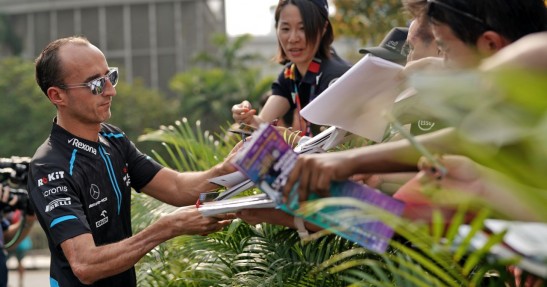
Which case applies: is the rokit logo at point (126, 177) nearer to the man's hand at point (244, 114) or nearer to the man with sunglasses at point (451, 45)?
the man's hand at point (244, 114)

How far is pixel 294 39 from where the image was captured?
5.01m

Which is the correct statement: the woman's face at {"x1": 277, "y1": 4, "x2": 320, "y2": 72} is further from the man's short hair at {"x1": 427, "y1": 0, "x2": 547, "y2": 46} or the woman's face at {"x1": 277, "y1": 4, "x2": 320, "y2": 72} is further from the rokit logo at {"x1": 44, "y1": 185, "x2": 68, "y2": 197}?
the man's short hair at {"x1": 427, "y1": 0, "x2": 547, "y2": 46}

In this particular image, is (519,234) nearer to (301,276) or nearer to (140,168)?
(301,276)

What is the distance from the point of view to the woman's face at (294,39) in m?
5.02

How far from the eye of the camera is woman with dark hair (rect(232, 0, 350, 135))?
→ 494 cm

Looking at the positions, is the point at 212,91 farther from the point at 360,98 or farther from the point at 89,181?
the point at 360,98

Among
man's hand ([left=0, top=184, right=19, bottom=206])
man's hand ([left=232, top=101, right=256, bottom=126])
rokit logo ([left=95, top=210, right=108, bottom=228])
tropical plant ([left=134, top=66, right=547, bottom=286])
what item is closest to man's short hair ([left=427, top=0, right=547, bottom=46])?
tropical plant ([left=134, top=66, right=547, bottom=286])

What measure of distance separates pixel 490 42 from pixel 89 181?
79.9 inches

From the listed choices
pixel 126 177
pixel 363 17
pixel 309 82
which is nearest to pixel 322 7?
pixel 309 82

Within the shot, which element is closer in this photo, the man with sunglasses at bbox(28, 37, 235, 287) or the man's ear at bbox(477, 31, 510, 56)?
the man's ear at bbox(477, 31, 510, 56)

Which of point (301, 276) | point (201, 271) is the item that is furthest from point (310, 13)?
point (301, 276)

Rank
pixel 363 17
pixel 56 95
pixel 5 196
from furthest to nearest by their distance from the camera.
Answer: pixel 363 17 → pixel 5 196 → pixel 56 95

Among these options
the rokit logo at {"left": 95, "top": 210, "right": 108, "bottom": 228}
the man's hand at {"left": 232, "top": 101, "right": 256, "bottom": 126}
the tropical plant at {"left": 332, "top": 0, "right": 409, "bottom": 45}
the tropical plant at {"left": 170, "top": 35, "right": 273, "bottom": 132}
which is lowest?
the tropical plant at {"left": 170, "top": 35, "right": 273, "bottom": 132}

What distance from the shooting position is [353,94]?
293 cm
